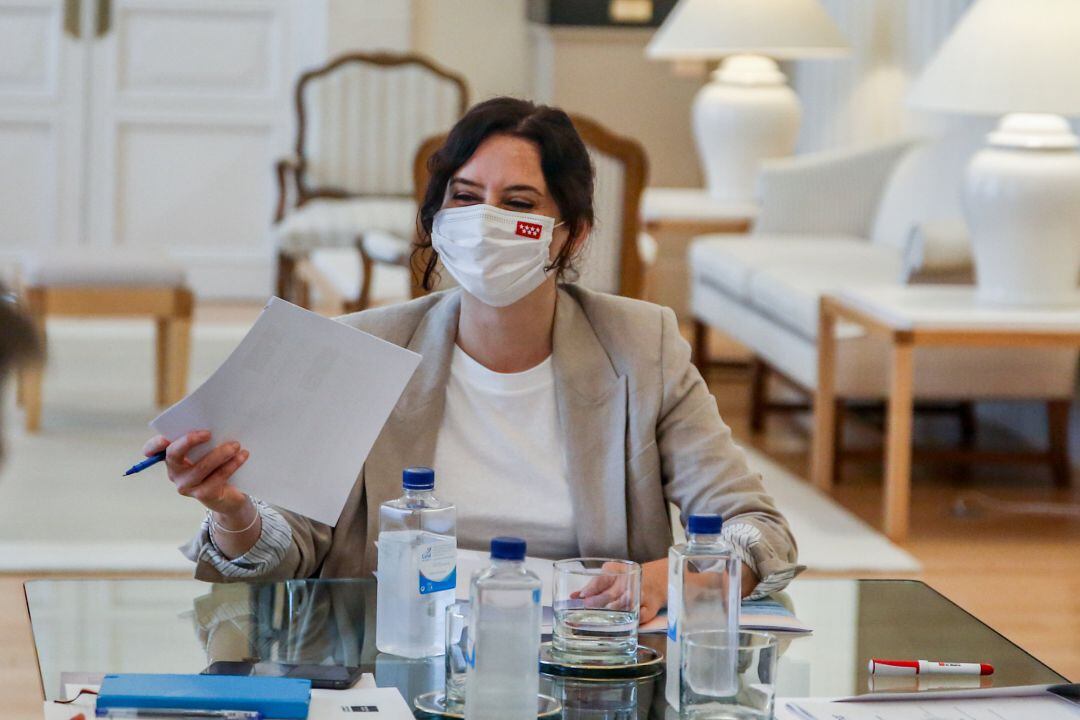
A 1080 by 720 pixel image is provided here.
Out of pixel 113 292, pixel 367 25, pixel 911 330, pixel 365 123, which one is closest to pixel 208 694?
pixel 911 330

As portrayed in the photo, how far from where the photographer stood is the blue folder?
50.4 inches

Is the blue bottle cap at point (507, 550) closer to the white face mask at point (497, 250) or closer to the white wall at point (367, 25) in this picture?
the white face mask at point (497, 250)

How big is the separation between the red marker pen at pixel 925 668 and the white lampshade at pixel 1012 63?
2.32 m

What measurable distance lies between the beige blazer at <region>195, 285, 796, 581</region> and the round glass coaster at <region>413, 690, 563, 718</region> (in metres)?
0.43

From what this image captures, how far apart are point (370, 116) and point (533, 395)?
4.81 m

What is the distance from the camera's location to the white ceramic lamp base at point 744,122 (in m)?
5.91

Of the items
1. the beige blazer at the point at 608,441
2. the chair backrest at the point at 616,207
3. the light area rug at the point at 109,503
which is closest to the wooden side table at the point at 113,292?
the light area rug at the point at 109,503

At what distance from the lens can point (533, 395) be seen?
1.92 meters

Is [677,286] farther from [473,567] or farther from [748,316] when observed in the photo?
[473,567]

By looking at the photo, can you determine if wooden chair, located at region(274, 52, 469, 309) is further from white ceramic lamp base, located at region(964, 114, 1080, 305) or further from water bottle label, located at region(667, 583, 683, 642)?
water bottle label, located at region(667, 583, 683, 642)

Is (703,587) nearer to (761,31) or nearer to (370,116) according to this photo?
(761,31)

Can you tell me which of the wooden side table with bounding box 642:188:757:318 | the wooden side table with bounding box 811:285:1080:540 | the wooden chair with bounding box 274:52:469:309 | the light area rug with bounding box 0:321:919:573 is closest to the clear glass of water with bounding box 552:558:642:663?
the light area rug with bounding box 0:321:919:573

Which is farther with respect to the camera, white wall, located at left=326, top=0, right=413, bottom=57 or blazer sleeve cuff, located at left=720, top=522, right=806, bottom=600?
white wall, located at left=326, top=0, right=413, bottom=57

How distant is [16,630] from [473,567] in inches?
61.9
